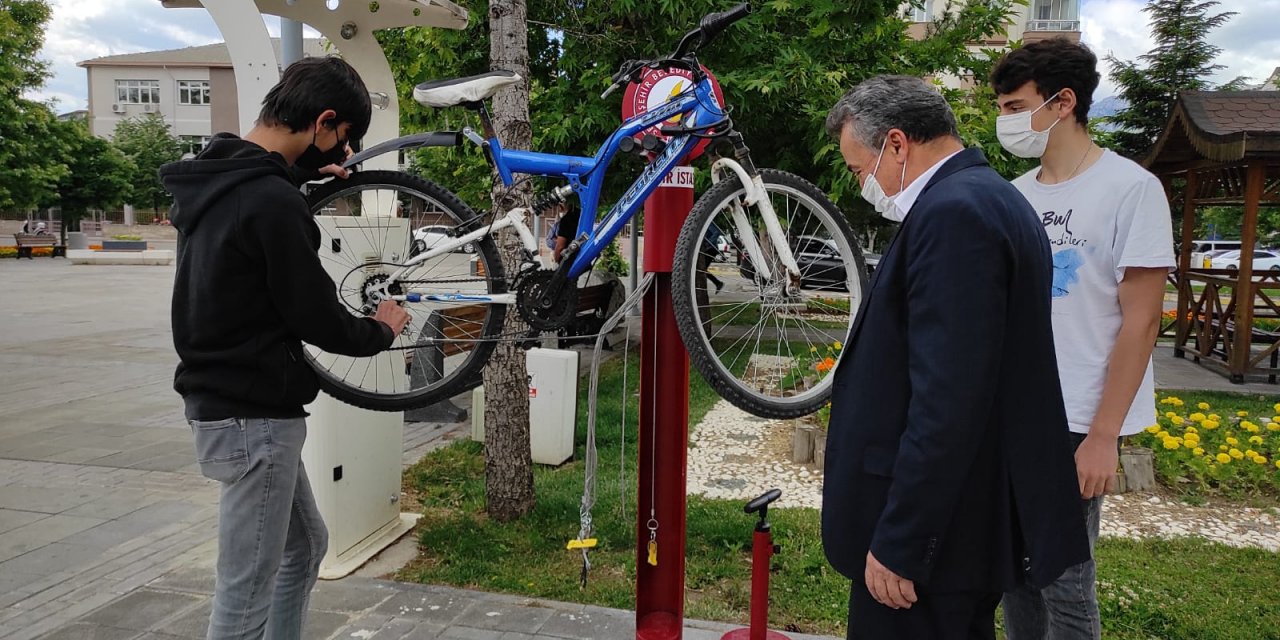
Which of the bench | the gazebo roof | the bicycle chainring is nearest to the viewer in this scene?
the bicycle chainring

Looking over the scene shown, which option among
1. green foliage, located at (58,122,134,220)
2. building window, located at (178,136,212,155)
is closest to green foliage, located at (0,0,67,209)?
green foliage, located at (58,122,134,220)

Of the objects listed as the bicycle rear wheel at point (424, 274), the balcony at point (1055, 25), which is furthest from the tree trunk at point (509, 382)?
the balcony at point (1055, 25)

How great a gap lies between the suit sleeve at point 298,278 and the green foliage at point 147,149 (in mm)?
50991

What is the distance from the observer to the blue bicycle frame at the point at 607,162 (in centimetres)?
272

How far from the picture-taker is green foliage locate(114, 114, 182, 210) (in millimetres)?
46875

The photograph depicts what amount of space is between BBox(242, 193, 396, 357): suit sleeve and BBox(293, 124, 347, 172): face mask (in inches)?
12.3

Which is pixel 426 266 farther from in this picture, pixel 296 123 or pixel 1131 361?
pixel 1131 361

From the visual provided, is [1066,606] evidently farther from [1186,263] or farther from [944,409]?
[1186,263]

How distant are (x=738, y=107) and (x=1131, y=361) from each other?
6520mm

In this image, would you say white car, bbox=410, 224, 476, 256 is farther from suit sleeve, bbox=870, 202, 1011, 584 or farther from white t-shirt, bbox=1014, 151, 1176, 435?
white t-shirt, bbox=1014, 151, 1176, 435

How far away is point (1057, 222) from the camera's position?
8.25 ft

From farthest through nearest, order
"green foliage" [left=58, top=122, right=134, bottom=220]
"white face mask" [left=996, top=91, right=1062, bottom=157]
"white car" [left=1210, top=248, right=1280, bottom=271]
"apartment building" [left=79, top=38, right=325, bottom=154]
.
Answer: "apartment building" [left=79, top=38, right=325, bottom=154] → "green foliage" [left=58, top=122, right=134, bottom=220] → "white car" [left=1210, top=248, right=1280, bottom=271] → "white face mask" [left=996, top=91, right=1062, bottom=157]

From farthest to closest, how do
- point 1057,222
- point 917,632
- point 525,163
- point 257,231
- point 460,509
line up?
1. point 460,509
2. point 525,163
3. point 1057,222
4. point 257,231
5. point 917,632

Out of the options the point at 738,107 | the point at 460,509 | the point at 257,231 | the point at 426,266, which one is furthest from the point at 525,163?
the point at 738,107
